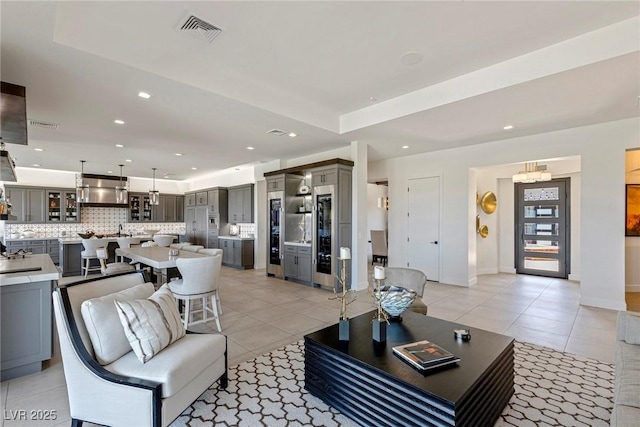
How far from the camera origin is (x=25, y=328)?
2.66 meters

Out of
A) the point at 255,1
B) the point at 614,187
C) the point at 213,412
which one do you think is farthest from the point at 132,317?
the point at 614,187

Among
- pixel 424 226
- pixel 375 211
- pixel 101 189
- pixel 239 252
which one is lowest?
pixel 239 252

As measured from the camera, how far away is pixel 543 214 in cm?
725

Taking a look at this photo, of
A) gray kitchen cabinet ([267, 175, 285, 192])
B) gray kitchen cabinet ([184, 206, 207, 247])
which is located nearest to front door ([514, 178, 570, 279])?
gray kitchen cabinet ([267, 175, 285, 192])

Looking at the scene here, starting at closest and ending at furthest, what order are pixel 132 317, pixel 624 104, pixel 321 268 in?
pixel 132 317, pixel 624 104, pixel 321 268

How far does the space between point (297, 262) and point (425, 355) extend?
4.75 metres

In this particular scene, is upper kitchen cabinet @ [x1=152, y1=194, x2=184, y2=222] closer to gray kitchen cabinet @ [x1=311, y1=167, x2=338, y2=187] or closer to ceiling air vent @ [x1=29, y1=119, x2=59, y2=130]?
ceiling air vent @ [x1=29, y1=119, x2=59, y2=130]

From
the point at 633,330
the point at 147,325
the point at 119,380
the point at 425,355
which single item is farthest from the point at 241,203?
the point at 633,330

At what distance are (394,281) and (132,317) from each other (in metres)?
2.54

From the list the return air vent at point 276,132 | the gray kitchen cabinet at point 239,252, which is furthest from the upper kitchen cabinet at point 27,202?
the return air vent at point 276,132

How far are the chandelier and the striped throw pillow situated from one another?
708cm

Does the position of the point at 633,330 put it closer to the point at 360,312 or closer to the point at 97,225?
the point at 360,312

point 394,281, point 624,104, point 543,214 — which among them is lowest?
point 394,281

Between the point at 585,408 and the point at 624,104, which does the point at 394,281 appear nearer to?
the point at 585,408
